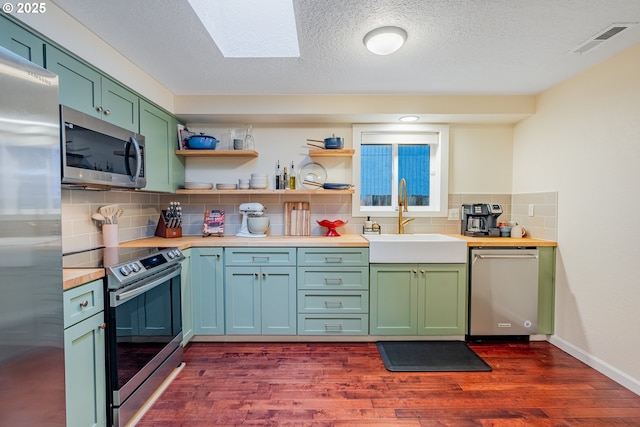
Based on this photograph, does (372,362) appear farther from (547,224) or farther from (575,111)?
(575,111)

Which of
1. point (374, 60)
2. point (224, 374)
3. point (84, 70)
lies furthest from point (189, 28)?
point (224, 374)

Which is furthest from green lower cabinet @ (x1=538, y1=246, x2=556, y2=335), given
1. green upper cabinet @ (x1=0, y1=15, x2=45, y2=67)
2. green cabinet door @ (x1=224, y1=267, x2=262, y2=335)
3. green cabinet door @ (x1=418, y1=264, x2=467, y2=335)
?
green upper cabinet @ (x1=0, y1=15, x2=45, y2=67)

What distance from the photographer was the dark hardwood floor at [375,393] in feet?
5.41

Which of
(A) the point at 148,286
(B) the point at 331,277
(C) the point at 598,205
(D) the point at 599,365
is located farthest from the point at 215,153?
(D) the point at 599,365

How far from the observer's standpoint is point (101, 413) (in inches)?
Result: 56.7

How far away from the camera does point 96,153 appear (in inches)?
65.3

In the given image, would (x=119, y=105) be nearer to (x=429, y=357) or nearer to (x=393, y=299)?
(x=393, y=299)

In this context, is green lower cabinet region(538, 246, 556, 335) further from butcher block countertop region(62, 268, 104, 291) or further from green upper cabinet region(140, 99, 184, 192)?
green upper cabinet region(140, 99, 184, 192)

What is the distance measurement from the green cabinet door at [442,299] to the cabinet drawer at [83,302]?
223 centimetres

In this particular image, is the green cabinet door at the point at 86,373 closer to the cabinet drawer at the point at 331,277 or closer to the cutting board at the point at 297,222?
the cabinet drawer at the point at 331,277

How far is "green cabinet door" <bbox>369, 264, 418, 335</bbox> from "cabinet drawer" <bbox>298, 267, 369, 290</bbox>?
79 mm

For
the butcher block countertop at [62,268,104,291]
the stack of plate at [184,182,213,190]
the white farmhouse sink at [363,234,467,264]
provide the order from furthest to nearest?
1. the stack of plate at [184,182,213,190]
2. the white farmhouse sink at [363,234,467,264]
3. the butcher block countertop at [62,268,104,291]

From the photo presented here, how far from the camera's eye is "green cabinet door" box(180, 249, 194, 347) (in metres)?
2.29

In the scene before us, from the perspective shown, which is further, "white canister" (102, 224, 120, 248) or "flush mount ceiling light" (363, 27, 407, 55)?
"white canister" (102, 224, 120, 248)
